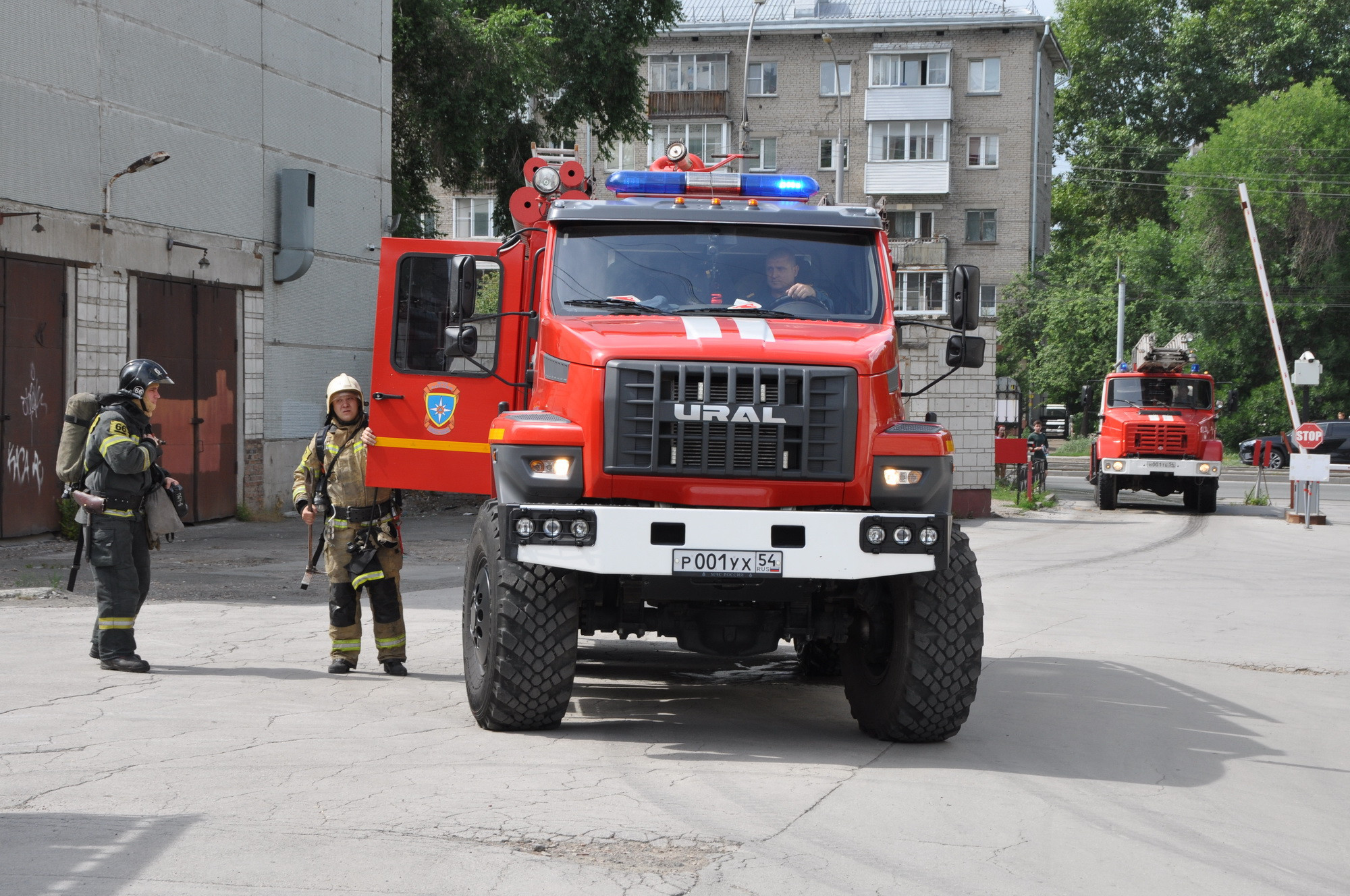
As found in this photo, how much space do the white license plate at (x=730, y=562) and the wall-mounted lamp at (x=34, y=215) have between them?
11.1 meters

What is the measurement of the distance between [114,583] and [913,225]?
51.2 m

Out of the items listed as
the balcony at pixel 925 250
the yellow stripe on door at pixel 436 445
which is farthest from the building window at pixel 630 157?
the yellow stripe on door at pixel 436 445

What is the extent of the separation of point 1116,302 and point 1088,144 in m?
13.1

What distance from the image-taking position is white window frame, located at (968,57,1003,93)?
5684cm

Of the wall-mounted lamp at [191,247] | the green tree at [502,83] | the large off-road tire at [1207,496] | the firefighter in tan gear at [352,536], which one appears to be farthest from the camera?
the large off-road tire at [1207,496]

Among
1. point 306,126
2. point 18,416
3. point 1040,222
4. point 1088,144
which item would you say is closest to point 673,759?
point 18,416

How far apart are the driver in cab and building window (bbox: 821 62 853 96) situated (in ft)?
170

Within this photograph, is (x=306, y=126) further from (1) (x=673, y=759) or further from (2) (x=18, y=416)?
(1) (x=673, y=759)

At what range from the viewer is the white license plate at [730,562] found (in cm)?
664

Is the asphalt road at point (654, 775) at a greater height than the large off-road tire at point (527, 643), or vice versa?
the large off-road tire at point (527, 643)

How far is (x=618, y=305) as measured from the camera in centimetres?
766

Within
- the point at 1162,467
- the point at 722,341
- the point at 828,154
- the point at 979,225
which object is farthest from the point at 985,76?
the point at 722,341

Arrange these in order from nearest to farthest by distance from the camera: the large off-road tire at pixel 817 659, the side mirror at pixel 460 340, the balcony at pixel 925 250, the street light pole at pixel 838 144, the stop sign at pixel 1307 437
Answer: the side mirror at pixel 460 340 < the large off-road tire at pixel 817 659 < the stop sign at pixel 1307 437 < the street light pole at pixel 838 144 < the balcony at pixel 925 250

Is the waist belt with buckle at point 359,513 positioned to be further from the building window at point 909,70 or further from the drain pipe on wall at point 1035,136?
the building window at point 909,70
